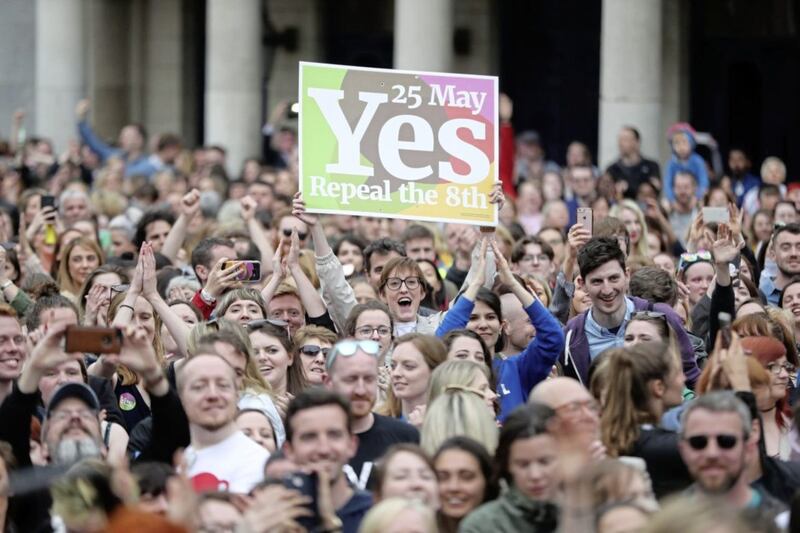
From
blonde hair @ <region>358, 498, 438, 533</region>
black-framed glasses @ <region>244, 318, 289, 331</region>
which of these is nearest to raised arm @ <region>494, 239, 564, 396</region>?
black-framed glasses @ <region>244, 318, 289, 331</region>

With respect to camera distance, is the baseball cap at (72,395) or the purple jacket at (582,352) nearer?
the baseball cap at (72,395)

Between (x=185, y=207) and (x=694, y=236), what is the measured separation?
12.1 feet

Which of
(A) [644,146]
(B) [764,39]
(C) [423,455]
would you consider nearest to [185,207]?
(C) [423,455]

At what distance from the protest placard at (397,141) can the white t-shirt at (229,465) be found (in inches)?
152

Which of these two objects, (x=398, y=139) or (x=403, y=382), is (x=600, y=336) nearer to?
(x=403, y=382)

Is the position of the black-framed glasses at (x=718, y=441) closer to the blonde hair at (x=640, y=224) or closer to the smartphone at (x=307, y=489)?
A: the smartphone at (x=307, y=489)

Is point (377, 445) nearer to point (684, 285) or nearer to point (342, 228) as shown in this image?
point (684, 285)

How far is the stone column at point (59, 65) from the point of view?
2792 centimetres

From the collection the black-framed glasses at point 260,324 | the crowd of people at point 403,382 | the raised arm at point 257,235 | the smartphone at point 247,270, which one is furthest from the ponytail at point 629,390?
the raised arm at point 257,235

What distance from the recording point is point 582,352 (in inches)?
420

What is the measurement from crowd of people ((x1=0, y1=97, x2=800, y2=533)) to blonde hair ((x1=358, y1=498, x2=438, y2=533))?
0.04 feet

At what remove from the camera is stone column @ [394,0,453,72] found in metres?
23.8

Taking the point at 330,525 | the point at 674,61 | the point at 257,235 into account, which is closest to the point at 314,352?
the point at 330,525

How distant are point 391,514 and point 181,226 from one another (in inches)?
308
